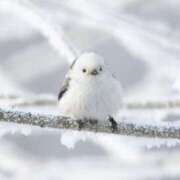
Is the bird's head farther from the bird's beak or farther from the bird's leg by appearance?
the bird's leg

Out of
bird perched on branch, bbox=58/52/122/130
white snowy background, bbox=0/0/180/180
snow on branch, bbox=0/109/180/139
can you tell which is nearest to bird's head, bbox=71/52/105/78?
bird perched on branch, bbox=58/52/122/130

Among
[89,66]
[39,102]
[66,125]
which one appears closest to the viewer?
[66,125]

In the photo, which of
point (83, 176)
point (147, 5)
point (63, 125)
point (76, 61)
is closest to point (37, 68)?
point (147, 5)

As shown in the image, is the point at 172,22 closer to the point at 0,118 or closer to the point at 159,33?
the point at 159,33

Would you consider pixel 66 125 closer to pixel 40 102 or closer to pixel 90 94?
pixel 90 94

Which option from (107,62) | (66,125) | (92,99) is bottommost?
(66,125)

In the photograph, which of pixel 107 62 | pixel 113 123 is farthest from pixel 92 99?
pixel 107 62
